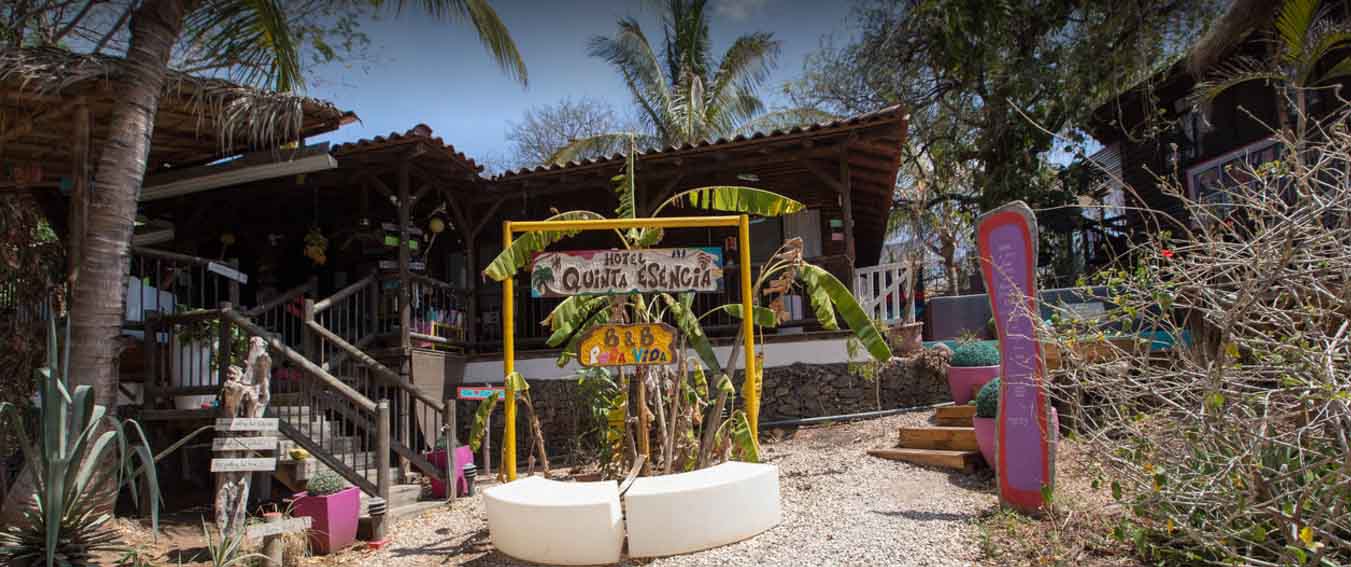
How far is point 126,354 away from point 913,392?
9282 mm

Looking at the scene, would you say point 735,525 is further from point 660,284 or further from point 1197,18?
point 1197,18

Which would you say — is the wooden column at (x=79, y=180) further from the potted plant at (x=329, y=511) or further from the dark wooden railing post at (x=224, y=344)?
the potted plant at (x=329, y=511)

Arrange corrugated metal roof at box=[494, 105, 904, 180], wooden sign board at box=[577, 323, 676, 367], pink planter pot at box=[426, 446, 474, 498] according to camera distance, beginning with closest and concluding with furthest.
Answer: wooden sign board at box=[577, 323, 676, 367] → pink planter pot at box=[426, 446, 474, 498] → corrugated metal roof at box=[494, 105, 904, 180]

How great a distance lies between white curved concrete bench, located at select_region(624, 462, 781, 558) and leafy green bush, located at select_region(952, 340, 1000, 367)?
13.9 ft

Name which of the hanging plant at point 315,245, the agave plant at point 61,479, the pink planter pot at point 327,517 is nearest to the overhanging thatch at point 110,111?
the hanging plant at point 315,245

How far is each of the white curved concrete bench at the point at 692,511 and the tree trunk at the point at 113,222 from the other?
409 centimetres

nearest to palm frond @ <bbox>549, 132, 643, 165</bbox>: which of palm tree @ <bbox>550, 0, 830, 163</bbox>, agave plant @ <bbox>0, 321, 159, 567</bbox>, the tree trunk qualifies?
palm tree @ <bbox>550, 0, 830, 163</bbox>

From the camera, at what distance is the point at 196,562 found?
20.0 feet

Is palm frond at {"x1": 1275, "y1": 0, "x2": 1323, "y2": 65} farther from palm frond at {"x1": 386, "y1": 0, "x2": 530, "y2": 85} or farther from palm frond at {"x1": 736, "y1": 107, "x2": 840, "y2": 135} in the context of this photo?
palm frond at {"x1": 736, "y1": 107, "x2": 840, "y2": 135}

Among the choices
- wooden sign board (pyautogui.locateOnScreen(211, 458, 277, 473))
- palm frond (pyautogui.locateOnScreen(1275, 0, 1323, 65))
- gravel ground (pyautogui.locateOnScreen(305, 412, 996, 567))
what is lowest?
gravel ground (pyautogui.locateOnScreen(305, 412, 996, 567))

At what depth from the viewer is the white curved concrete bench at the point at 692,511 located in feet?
17.6

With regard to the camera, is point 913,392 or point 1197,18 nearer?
point 913,392

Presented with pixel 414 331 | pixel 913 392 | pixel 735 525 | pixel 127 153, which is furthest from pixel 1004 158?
pixel 127 153

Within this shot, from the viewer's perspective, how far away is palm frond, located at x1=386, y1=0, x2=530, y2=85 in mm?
8297
